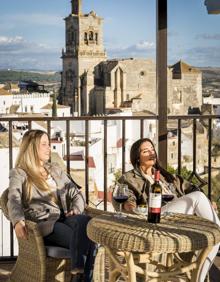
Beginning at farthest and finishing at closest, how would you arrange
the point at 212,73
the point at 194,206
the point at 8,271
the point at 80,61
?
the point at 80,61 → the point at 212,73 → the point at 8,271 → the point at 194,206

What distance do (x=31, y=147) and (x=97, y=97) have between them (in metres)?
55.5

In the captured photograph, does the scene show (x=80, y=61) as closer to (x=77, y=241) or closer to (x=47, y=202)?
(x=47, y=202)

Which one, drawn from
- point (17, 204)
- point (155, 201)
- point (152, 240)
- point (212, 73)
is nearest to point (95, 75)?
point (212, 73)

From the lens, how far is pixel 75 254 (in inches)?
100.0

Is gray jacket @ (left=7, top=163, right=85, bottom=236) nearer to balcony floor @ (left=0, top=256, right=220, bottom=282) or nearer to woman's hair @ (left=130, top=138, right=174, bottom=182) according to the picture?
woman's hair @ (left=130, top=138, right=174, bottom=182)

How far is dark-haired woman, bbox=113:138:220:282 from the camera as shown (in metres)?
2.75

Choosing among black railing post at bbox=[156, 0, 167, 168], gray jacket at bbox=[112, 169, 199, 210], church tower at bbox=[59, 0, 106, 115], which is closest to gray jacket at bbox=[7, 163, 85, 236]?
gray jacket at bbox=[112, 169, 199, 210]

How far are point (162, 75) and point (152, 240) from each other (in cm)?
158

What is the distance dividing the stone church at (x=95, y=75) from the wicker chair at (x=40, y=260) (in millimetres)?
48166

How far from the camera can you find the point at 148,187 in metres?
2.91

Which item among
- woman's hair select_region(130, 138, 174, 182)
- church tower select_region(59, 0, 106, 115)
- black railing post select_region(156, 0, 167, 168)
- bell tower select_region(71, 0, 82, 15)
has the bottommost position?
woman's hair select_region(130, 138, 174, 182)

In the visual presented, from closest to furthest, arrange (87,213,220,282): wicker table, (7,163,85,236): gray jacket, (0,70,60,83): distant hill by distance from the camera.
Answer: (87,213,220,282): wicker table
(7,163,85,236): gray jacket
(0,70,60,83): distant hill

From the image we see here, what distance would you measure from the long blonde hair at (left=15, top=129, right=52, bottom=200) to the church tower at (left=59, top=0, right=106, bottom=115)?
50842 mm

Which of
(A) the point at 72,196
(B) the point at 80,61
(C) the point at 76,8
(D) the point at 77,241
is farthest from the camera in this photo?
(B) the point at 80,61
